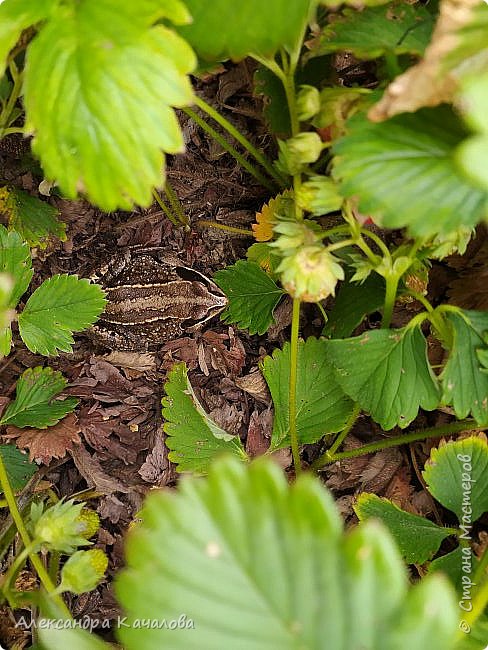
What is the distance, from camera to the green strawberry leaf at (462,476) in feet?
4.41

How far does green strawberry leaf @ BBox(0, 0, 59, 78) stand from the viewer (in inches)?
33.9

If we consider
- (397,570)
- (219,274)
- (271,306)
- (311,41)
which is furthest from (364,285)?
(397,570)

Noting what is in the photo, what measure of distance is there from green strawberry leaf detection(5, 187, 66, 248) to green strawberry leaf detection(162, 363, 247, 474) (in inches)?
21.5

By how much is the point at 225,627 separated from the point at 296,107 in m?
0.81

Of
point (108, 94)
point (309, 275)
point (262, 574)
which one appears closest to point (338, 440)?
point (309, 275)

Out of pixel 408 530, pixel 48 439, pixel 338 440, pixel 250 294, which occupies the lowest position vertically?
pixel 408 530

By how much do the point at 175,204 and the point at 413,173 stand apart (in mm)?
948

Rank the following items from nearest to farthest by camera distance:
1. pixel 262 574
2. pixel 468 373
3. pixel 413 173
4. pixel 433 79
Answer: pixel 262 574 < pixel 433 79 < pixel 413 173 < pixel 468 373

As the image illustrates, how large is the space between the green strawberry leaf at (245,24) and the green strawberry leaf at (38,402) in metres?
1.01

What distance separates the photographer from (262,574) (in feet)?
2.15

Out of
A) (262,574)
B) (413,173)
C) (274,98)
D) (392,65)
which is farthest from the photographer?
(274,98)

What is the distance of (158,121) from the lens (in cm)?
81

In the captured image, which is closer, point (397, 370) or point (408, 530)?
point (397, 370)

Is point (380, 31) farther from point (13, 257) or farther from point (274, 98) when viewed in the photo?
point (13, 257)
